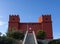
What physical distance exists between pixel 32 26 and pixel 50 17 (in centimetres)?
670

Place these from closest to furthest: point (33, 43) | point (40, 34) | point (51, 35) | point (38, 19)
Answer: point (33, 43) < point (40, 34) < point (51, 35) < point (38, 19)

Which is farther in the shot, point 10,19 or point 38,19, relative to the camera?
point 38,19

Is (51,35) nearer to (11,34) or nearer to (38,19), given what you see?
(38,19)

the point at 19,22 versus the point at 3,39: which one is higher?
the point at 19,22

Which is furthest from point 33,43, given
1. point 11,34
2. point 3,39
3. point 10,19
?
point 10,19

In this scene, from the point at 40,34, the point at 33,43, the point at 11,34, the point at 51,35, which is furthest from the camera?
the point at 51,35

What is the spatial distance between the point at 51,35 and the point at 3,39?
27.2 meters

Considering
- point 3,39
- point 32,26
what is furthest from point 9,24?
point 3,39

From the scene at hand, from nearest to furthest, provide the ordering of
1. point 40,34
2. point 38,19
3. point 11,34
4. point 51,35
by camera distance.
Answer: point 11,34, point 40,34, point 51,35, point 38,19

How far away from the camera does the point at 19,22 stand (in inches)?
2228

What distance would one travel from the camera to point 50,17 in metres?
56.3

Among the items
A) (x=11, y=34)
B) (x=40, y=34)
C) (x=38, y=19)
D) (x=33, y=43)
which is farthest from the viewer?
(x=38, y=19)

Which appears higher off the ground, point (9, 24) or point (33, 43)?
point (9, 24)

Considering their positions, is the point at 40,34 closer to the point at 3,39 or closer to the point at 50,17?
the point at 50,17
